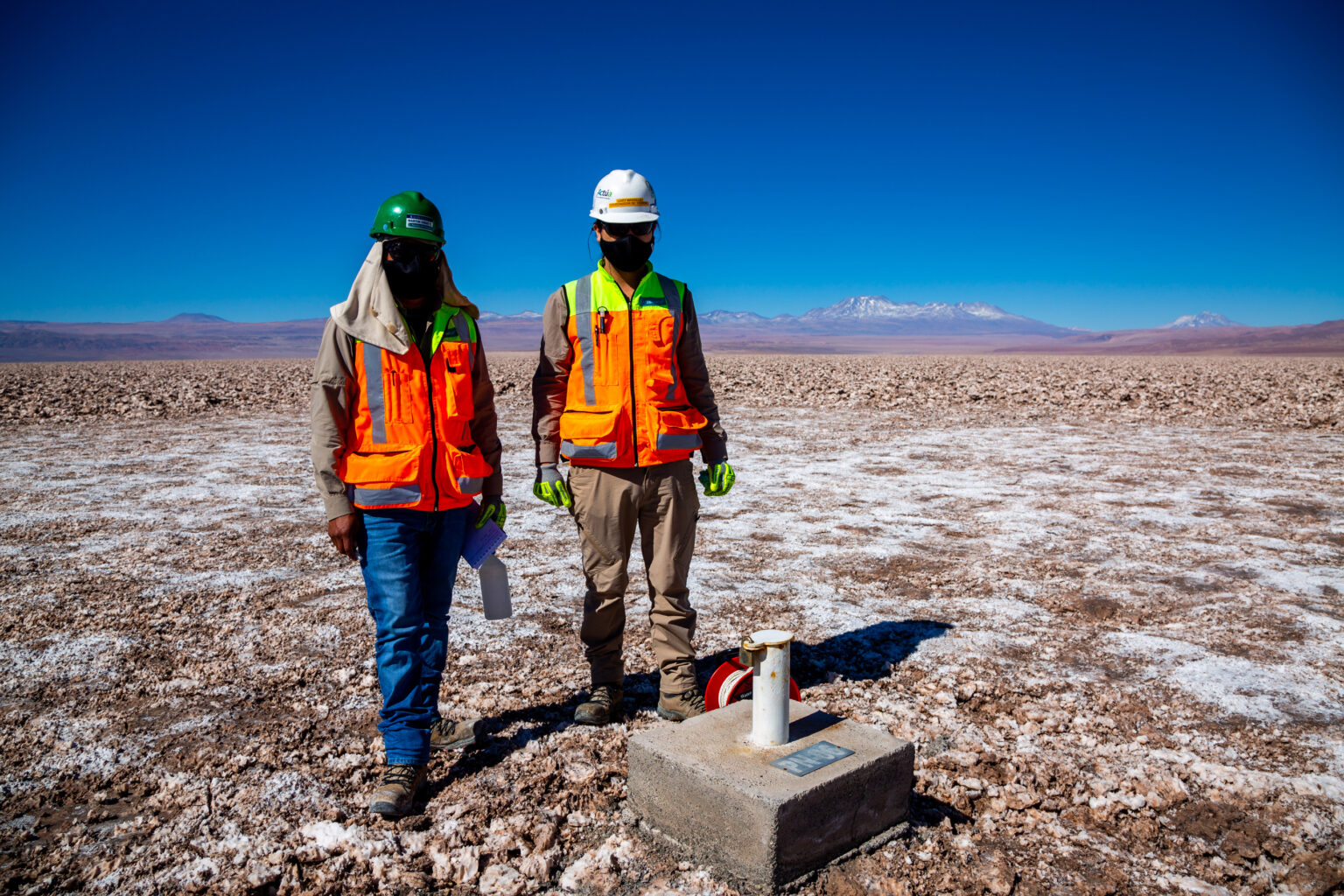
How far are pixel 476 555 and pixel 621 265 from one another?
120 cm

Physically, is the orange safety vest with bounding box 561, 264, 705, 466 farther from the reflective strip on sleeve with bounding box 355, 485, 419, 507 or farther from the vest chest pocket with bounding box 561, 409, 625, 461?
the reflective strip on sleeve with bounding box 355, 485, 419, 507

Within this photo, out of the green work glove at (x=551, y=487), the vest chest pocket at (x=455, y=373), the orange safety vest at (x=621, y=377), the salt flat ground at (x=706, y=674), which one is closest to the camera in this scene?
the salt flat ground at (x=706, y=674)

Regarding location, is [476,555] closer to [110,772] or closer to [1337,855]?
[110,772]

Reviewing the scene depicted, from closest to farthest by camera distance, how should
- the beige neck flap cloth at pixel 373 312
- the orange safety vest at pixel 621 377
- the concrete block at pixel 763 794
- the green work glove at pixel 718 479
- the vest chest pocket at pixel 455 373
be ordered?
1. the concrete block at pixel 763 794
2. the beige neck flap cloth at pixel 373 312
3. the vest chest pocket at pixel 455 373
4. the orange safety vest at pixel 621 377
5. the green work glove at pixel 718 479

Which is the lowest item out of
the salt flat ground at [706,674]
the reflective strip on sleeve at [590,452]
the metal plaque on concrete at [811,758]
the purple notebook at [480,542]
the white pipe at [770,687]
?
the salt flat ground at [706,674]

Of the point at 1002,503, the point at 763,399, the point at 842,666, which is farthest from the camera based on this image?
the point at 763,399

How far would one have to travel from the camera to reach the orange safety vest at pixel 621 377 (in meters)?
3.15

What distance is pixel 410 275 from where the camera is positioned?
2.76 meters

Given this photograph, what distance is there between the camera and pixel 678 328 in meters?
3.25

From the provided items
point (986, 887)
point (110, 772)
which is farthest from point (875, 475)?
point (110, 772)

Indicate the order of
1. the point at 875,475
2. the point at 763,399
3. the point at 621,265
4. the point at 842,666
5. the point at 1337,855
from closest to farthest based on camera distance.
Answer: the point at 1337,855, the point at 621,265, the point at 842,666, the point at 875,475, the point at 763,399

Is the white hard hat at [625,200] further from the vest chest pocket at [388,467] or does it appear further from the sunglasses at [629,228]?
the vest chest pocket at [388,467]

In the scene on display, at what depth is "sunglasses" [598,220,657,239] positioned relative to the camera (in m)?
3.15

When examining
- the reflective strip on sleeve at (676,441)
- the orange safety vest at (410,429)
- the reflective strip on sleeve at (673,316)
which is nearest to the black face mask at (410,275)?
the orange safety vest at (410,429)
